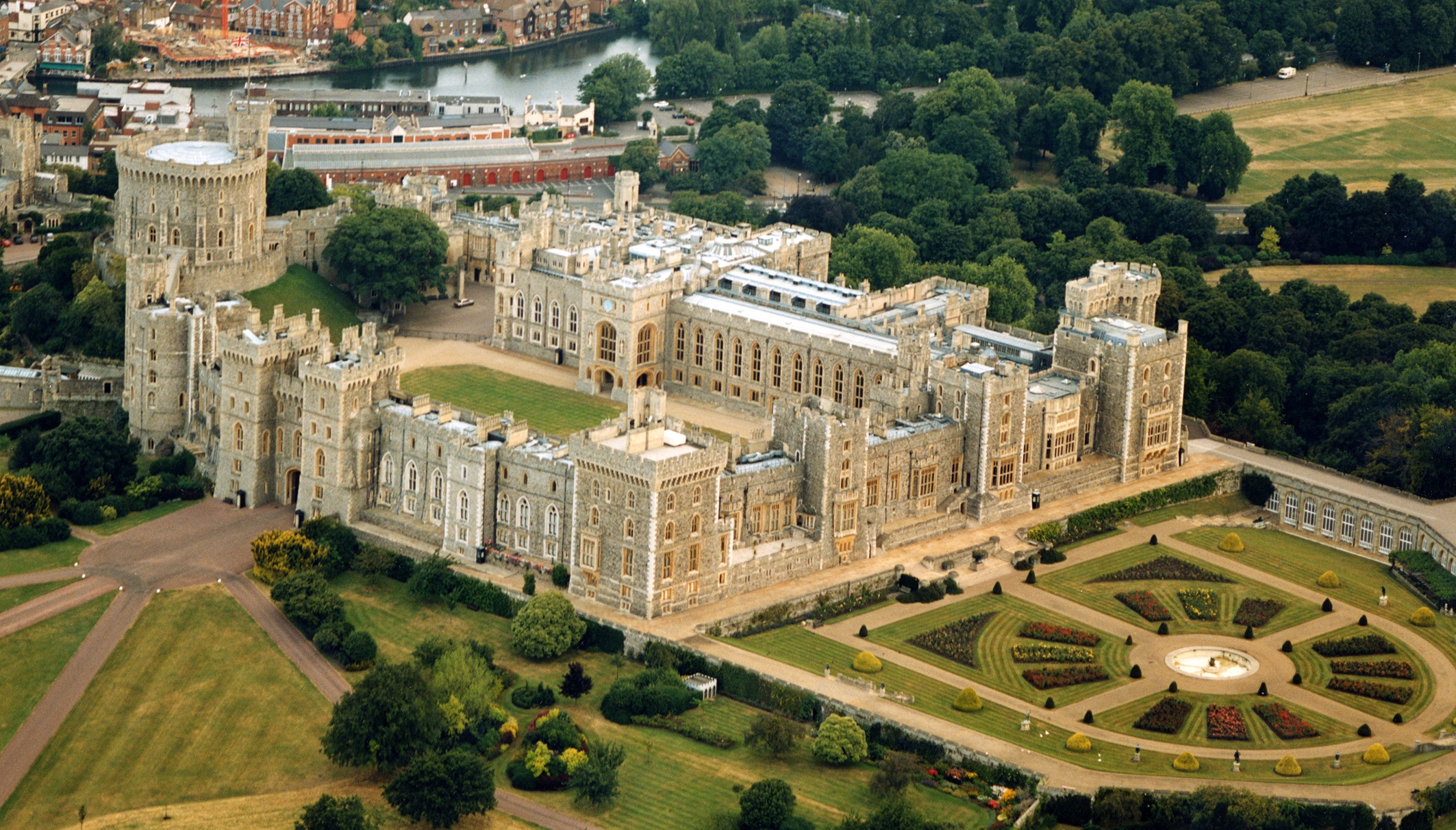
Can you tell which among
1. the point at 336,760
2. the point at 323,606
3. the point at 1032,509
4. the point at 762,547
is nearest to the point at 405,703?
Result: the point at 336,760

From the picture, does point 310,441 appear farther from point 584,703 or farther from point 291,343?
point 584,703

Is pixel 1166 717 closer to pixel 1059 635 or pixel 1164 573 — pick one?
pixel 1059 635

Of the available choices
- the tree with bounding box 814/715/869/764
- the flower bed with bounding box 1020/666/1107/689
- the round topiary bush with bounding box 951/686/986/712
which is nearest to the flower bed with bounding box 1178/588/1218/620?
the flower bed with bounding box 1020/666/1107/689

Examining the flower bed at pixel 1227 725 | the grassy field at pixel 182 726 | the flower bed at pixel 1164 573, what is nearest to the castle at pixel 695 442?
the flower bed at pixel 1164 573

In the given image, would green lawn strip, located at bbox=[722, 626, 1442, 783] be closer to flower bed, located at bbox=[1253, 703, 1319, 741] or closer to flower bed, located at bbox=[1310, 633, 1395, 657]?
flower bed, located at bbox=[1253, 703, 1319, 741]

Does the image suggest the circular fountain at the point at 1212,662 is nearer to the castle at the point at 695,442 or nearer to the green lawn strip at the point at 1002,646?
the green lawn strip at the point at 1002,646

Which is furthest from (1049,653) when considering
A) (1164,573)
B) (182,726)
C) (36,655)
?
(36,655)
